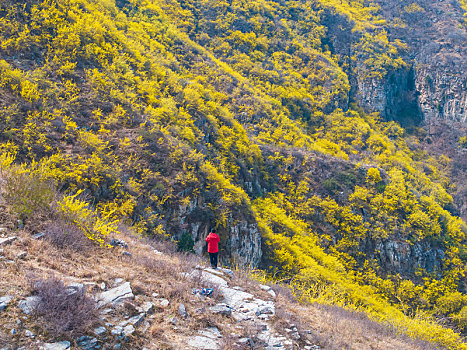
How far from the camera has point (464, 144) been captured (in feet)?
156

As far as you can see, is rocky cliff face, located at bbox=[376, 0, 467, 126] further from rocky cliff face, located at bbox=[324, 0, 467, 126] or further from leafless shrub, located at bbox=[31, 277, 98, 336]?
leafless shrub, located at bbox=[31, 277, 98, 336]

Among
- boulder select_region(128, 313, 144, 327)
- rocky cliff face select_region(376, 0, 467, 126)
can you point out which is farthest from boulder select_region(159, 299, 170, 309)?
rocky cliff face select_region(376, 0, 467, 126)

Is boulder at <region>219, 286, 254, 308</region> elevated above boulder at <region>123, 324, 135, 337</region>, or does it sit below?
below

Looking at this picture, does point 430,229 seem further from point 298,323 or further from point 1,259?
point 1,259

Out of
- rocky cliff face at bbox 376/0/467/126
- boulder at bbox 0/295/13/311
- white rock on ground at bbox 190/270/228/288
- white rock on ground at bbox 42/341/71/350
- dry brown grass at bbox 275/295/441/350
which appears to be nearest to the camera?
white rock on ground at bbox 42/341/71/350

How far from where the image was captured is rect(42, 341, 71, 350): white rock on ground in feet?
11.5

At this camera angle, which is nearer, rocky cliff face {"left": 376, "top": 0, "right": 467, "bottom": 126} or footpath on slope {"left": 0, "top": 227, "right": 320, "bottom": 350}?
footpath on slope {"left": 0, "top": 227, "right": 320, "bottom": 350}

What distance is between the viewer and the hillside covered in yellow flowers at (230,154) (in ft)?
35.3

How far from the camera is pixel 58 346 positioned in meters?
3.58

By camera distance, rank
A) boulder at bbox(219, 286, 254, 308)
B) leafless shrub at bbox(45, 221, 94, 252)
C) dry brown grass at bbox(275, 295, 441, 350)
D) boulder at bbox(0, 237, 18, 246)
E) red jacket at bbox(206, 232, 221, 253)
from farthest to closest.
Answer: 1. red jacket at bbox(206, 232, 221, 253)
2. boulder at bbox(219, 286, 254, 308)
3. dry brown grass at bbox(275, 295, 441, 350)
4. leafless shrub at bbox(45, 221, 94, 252)
5. boulder at bbox(0, 237, 18, 246)

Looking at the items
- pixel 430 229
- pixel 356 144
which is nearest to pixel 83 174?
pixel 430 229

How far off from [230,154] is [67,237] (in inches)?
605

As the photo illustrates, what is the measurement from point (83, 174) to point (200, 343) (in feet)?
25.3

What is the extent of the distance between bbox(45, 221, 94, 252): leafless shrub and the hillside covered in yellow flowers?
16 centimetres
